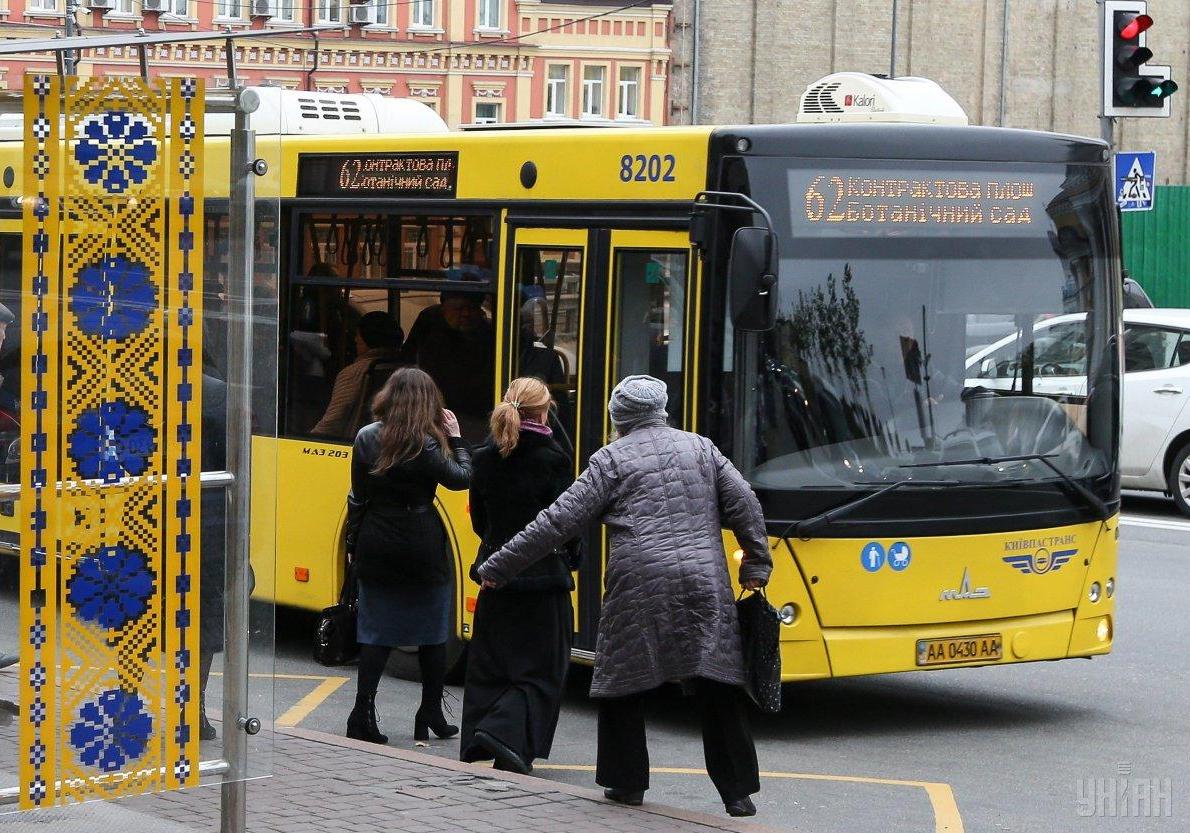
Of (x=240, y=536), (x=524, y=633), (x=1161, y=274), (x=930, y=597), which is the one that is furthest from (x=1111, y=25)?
(x=1161, y=274)

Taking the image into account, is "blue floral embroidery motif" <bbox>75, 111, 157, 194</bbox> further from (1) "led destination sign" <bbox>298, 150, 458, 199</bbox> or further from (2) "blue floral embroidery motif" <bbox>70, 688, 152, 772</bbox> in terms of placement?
(1) "led destination sign" <bbox>298, 150, 458, 199</bbox>

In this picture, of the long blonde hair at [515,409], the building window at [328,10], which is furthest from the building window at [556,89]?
the long blonde hair at [515,409]

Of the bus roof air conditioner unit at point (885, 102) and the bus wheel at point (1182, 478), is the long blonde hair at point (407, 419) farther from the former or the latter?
the bus wheel at point (1182, 478)

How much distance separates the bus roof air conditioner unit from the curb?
3.88 metres

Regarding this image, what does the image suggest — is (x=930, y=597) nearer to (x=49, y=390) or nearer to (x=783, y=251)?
(x=783, y=251)

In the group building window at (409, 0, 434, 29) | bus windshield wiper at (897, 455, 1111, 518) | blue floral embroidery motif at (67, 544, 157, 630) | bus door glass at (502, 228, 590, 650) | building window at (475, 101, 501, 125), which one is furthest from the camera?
building window at (475, 101, 501, 125)

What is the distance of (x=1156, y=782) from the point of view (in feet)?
27.0

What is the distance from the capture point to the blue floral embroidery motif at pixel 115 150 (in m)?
5.42

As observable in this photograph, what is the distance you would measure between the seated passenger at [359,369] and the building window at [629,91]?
50.3 m

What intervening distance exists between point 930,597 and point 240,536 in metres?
4.05

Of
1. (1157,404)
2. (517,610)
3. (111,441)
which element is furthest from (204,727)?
(1157,404)

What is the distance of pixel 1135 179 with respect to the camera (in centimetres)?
2100

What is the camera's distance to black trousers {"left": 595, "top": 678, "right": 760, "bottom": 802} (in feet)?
23.7

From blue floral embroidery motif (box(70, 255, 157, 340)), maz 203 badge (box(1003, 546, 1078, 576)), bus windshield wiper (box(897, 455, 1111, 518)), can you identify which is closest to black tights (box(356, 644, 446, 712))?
bus windshield wiper (box(897, 455, 1111, 518))
